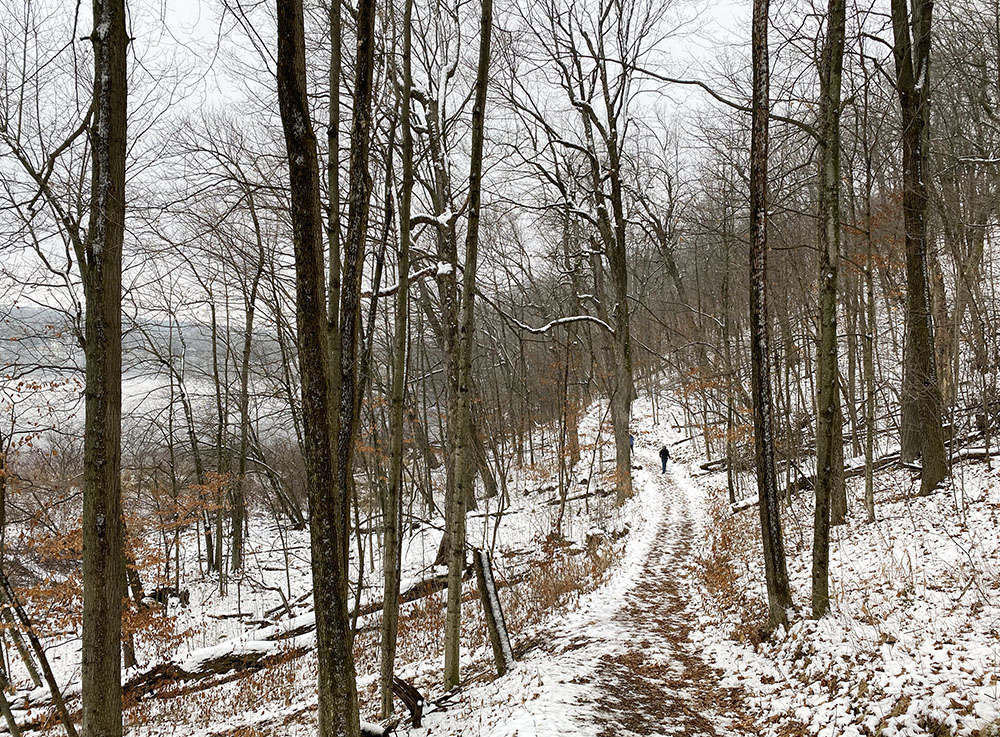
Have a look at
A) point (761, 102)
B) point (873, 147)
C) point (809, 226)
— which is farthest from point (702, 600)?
point (809, 226)

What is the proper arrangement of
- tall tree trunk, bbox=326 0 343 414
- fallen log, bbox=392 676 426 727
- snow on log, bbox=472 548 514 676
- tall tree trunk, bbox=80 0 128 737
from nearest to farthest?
tall tree trunk, bbox=80 0 128 737, tall tree trunk, bbox=326 0 343 414, fallen log, bbox=392 676 426 727, snow on log, bbox=472 548 514 676

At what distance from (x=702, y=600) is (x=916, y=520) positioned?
3.48m

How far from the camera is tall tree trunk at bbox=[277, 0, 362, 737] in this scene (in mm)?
3635

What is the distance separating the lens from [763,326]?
655cm

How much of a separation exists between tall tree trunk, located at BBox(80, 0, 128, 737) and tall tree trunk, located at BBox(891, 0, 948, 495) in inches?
423

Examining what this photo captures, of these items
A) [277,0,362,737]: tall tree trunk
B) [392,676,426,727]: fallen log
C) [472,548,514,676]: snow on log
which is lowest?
[392,676,426,727]: fallen log

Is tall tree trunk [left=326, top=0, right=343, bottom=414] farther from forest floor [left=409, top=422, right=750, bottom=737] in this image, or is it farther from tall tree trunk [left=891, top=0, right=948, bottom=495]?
tall tree trunk [left=891, top=0, right=948, bottom=495]

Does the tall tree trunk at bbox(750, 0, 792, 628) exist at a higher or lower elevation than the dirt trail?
higher

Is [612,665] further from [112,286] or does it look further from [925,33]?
[925,33]

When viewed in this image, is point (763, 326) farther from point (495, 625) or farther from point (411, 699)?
point (411, 699)

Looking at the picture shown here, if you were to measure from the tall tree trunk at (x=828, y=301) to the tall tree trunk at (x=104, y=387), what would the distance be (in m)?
6.81

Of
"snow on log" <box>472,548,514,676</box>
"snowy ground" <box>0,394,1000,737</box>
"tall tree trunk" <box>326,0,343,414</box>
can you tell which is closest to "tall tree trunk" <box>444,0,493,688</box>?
"snow on log" <box>472,548,514,676</box>

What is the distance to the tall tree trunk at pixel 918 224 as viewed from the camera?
30.8 ft

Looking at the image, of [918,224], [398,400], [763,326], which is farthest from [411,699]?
[918,224]
